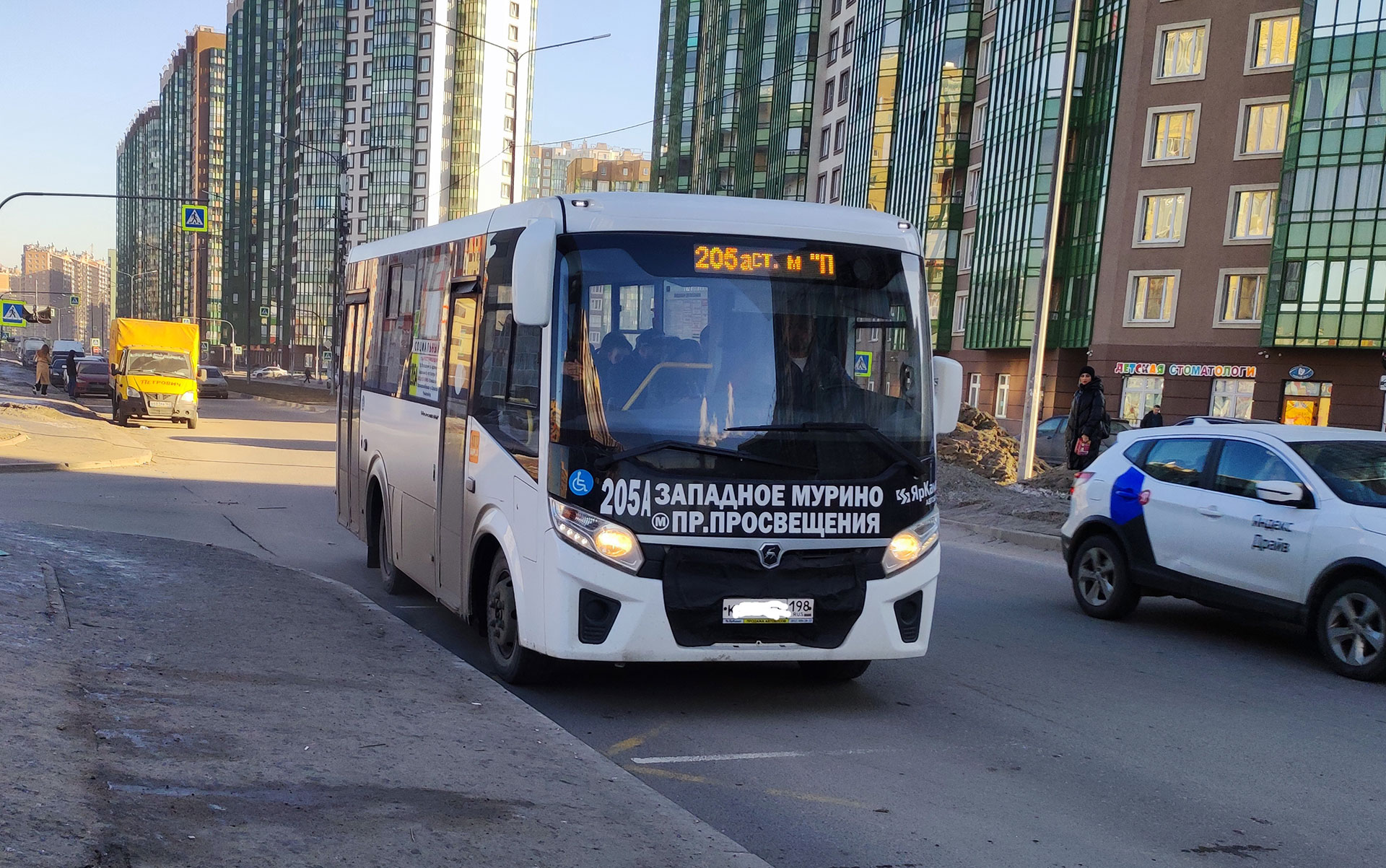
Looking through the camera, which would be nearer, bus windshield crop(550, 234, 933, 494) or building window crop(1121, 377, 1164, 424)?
bus windshield crop(550, 234, 933, 494)

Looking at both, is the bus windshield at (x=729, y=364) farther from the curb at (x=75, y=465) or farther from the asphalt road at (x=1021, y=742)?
the curb at (x=75, y=465)

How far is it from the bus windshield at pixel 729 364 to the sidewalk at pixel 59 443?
15.4 metres

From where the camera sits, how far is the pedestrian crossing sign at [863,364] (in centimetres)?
664

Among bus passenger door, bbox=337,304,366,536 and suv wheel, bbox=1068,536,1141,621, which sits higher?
bus passenger door, bbox=337,304,366,536

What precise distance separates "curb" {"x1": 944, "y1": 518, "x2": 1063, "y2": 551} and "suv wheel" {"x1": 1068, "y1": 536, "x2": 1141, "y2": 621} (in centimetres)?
418

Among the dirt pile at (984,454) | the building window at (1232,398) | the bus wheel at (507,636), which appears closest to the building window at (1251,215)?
the building window at (1232,398)

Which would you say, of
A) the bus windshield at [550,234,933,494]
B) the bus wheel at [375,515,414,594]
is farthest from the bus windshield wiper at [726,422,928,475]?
the bus wheel at [375,515,414,594]

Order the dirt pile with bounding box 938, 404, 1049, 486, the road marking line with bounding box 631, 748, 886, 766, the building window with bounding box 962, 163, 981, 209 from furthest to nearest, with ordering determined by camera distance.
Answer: the building window with bounding box 962, 163, 981, 209 → the dirt pile with bounding box 938, 404, 1049, 486 → the road marking line with bounding box 631, 748, 886, 766

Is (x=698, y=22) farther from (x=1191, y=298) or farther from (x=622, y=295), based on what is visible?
(x=622, y=295)

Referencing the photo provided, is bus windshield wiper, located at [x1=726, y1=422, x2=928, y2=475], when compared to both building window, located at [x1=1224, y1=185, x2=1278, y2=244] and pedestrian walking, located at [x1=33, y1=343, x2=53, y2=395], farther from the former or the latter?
pedestrian walking, located at [x1=33, y1=343, x2=53, y2=395]

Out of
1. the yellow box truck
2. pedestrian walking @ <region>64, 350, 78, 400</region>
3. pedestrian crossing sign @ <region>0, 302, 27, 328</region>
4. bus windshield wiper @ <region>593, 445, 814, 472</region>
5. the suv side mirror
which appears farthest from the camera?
pedestrian walking @ <region>64, 350, 78, 400</region>

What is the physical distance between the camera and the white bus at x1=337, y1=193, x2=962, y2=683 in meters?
6.30

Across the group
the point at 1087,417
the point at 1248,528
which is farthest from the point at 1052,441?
the point at 1248,528

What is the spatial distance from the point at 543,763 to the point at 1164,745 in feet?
10.7
